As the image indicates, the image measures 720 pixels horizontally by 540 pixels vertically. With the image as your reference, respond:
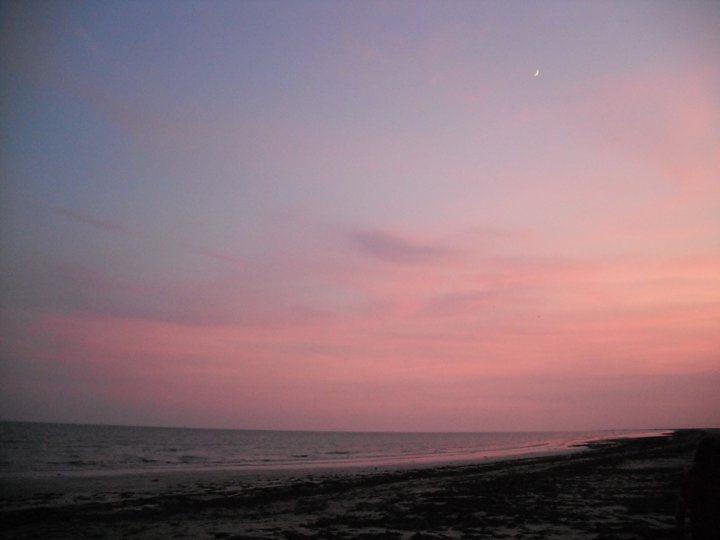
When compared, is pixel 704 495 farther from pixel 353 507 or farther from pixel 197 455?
pixel 197 455

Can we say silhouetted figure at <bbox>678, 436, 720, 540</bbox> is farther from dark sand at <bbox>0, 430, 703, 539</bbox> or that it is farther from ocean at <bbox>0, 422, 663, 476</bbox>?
ocean at <bbox>0, 422, 663, 476</bbox>

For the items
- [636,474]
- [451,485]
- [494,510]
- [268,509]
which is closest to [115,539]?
[268,509]

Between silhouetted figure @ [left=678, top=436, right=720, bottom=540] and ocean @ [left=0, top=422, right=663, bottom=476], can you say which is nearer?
silhouetted figure @ [left=678, top=436, right=720, bottom=540]

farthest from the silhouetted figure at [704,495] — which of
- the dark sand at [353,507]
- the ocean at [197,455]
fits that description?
the ocean at [197,455]

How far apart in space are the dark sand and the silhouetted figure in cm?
324

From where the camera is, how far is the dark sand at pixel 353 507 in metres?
12.3

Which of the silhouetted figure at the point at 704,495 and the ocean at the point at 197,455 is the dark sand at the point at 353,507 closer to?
the silhouetted figure at the point at 704,495

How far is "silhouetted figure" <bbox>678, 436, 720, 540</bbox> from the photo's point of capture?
308 inches

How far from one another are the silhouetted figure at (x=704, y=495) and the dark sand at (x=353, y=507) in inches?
128

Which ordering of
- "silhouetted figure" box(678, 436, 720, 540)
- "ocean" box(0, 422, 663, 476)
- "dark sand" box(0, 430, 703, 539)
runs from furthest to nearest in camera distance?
1. "ocean" box(0, 422, 663, 476)
2. "dark sand" box(0, 430, 703, 539)
3. "silhouetted figure" box(678, 436, 720, 540)

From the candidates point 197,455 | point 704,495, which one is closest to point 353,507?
point 704,495

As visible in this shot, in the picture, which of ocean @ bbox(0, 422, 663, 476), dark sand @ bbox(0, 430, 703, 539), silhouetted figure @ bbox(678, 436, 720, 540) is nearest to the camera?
silhouetted figure @ bbox(678, 436, 720, 540)

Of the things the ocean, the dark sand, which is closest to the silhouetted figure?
the dark sand

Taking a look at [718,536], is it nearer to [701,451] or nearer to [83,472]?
[701,451]
